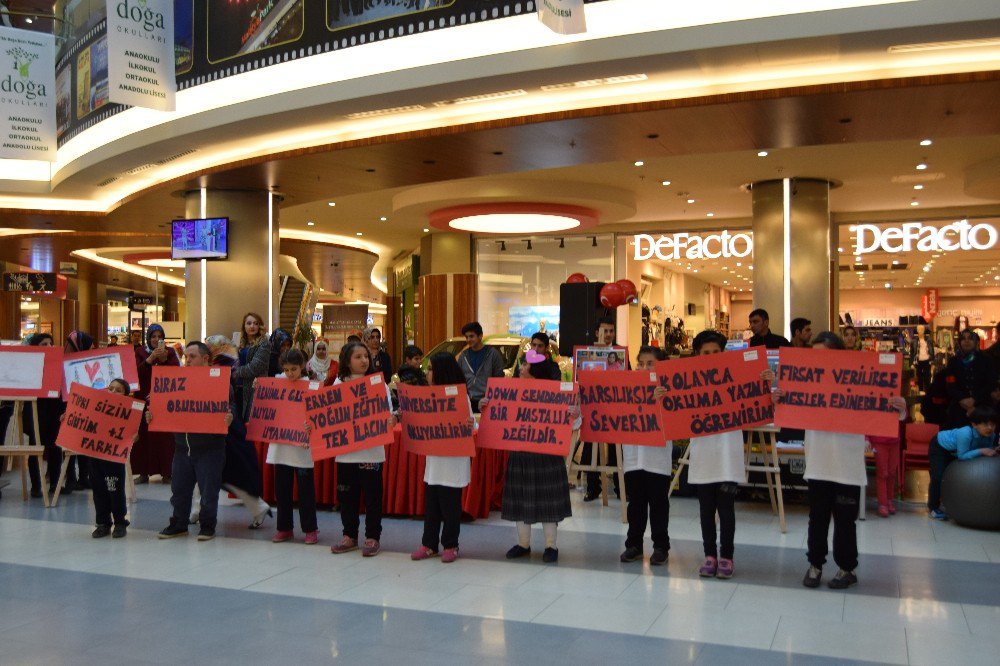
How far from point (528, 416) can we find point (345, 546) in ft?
5.41

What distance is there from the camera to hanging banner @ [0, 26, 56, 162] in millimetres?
11281

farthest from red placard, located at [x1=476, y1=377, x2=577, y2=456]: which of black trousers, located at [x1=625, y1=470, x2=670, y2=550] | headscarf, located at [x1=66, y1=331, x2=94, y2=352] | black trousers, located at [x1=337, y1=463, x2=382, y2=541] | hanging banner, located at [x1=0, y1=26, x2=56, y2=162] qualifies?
hanging banner, located at [x1=0, y1=26, x2=56, y2=162]

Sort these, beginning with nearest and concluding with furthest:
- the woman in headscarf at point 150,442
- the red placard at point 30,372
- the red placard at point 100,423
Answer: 1. the red placard at point 100,423
2. the red placard at point 30,372
3. the woman in headscarf at point 150,442

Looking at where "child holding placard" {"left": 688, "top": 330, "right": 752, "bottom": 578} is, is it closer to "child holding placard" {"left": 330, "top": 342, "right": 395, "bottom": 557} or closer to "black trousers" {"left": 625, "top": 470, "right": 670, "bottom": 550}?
"black trousers" {"left": 625, "top": 470, "right": 670, "bottom": 550}

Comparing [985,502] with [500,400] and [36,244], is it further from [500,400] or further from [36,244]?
[36,244]

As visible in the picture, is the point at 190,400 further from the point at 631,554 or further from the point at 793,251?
the point at 793,251

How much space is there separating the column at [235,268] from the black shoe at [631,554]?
839 cm

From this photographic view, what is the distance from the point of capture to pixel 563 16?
706 centimetres

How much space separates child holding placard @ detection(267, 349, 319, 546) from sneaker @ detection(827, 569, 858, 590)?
366cm

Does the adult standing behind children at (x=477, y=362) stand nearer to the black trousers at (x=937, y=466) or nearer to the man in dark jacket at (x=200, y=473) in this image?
the man in dark jacket at (x=200, y=473)

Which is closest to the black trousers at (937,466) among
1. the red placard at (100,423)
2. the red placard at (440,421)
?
the red placard at (440,421)

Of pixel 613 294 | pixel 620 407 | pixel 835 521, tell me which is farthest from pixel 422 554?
pixel 613 294

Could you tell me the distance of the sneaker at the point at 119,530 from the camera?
6.93m

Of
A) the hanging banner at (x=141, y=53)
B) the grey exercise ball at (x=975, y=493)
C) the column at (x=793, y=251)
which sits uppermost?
the hanging banner at (x=141, y=53)
